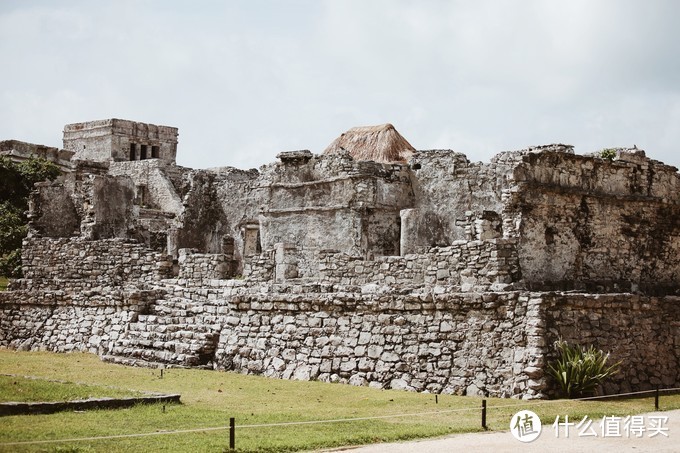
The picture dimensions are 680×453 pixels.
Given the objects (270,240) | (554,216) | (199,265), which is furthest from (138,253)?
(554,216)

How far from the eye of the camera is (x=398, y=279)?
58.9ft

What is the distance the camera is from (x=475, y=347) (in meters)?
15.6

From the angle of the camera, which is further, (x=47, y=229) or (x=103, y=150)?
(x=103, y=150)

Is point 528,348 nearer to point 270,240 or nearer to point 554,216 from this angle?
point 554,216

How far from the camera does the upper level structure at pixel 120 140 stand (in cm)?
5266

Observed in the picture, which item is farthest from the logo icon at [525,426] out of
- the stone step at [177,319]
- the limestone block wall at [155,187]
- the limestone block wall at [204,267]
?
the limestone block wall at [155,187]

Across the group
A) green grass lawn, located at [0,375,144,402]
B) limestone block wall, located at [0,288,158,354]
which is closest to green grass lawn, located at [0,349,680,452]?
green grass lawn, located at [0,375,144,402]

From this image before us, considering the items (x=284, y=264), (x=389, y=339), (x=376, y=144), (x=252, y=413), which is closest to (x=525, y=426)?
(x=252, y=413)

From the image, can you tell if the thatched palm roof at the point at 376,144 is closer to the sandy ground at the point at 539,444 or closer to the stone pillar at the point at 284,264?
the stone pillar at the point at 284,264

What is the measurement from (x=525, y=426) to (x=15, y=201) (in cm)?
2708

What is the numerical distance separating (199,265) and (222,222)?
10.3 m

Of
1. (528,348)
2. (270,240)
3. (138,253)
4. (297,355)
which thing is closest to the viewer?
(528,348)

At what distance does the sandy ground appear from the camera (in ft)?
35.7

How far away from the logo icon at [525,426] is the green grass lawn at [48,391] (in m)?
4.96
